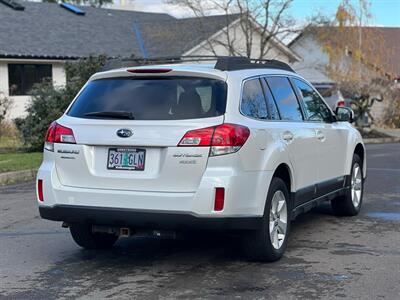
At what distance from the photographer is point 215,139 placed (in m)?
5.54

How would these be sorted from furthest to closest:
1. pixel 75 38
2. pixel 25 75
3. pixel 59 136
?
pixel 75 38 → pixel 25 75 → pixel 59 136

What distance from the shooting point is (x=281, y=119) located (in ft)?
21.8

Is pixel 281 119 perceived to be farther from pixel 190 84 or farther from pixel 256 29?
pixel 256 29

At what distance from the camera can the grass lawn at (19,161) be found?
13.3 meters

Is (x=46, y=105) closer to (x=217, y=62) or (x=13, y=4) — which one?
(x=217, y=62)

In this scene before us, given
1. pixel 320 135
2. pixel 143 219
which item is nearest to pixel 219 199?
pixel 143 219

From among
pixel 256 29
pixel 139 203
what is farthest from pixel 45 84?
pixel 139 203

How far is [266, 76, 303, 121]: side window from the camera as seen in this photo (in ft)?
22.3

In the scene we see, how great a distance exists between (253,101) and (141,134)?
118 cm

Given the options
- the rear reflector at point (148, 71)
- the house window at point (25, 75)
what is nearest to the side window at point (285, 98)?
the rear reflector at point (148, 71)

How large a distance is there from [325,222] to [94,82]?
359cm

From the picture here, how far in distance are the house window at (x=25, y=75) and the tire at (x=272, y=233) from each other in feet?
67.9

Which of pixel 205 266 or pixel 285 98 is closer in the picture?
pixel 205 266

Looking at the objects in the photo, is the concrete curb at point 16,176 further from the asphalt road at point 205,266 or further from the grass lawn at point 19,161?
the asphalt road at point 205,266
